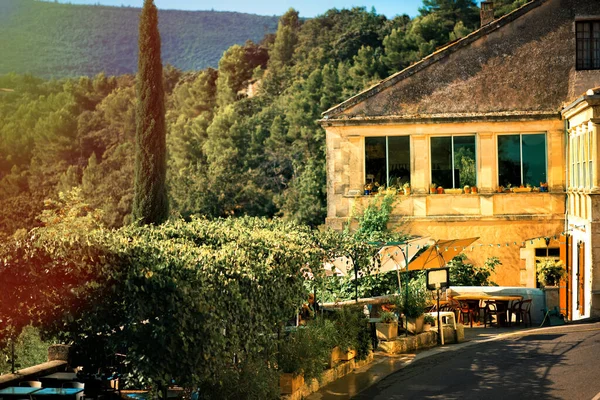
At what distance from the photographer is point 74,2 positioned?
168500mm

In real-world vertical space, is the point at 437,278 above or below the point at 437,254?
below

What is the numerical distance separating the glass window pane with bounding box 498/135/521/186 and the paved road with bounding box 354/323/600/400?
8.89m

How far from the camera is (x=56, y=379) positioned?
1209 cm

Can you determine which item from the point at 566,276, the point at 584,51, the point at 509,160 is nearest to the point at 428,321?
the point at 566,276

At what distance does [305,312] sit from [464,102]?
476 inches

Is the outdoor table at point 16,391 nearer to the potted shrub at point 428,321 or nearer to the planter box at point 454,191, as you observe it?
the potted shrub at point 428,321

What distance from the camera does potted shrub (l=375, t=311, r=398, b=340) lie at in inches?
740

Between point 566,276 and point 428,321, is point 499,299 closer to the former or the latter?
point 428,321

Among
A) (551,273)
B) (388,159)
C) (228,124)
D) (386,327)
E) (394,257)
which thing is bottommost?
(386,327)

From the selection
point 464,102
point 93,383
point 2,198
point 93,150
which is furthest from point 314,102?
point 93,383

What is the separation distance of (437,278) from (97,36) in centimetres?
14255

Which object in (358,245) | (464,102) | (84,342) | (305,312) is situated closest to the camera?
(84,342)

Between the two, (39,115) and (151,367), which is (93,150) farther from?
(151,367)

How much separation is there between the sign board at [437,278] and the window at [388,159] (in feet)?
31.9
